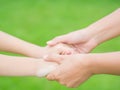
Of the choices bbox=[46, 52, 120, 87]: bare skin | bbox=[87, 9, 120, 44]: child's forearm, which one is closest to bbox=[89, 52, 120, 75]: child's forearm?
bbox=[46, 52, 120, 87]: bare skin

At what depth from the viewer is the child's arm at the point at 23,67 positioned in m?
2.22

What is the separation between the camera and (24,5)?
4.65m

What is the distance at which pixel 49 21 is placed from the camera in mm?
4215

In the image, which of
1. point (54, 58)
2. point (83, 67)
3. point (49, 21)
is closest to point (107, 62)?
point (83, 67)

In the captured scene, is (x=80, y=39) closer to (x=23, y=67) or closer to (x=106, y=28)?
(x=106, y=28)

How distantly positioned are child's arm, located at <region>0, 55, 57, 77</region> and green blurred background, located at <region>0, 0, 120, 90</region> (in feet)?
2.60

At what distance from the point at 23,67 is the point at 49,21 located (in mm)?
2020

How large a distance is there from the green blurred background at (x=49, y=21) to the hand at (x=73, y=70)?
84cm

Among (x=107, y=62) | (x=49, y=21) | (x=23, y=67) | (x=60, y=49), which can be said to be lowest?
(x=107, y=62)

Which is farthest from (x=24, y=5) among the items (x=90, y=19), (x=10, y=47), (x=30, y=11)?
(x=10, y=47)

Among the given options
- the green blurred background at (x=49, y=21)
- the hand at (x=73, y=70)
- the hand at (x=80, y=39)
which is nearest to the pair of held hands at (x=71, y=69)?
the hand at (x=73, y=70)

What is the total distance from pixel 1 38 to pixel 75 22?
1.84 meters

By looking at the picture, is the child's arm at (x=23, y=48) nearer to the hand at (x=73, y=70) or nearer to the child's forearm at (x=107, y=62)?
the hand at (x=73, y=70)

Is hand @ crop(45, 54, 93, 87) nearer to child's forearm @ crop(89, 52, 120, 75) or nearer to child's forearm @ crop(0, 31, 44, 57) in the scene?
child's forearm @ crop(89, 52, 120, 75)
